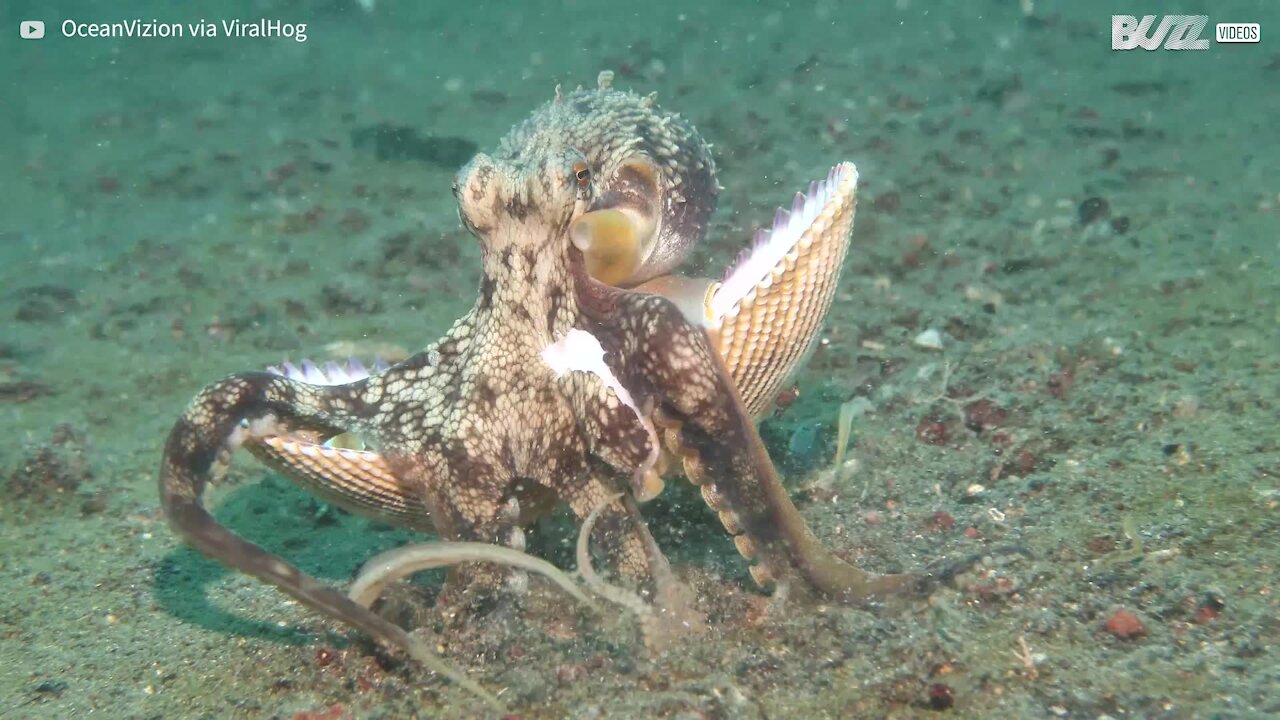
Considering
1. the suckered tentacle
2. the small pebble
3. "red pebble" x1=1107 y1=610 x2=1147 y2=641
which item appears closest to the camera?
the suckered tentacle

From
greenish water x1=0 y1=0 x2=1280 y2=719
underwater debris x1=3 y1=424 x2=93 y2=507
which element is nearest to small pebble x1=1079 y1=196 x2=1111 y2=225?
greenish water x1=0 y1=0 x2=1280 y2=719

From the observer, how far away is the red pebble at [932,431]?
405 cm

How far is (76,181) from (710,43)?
9763 millimetres

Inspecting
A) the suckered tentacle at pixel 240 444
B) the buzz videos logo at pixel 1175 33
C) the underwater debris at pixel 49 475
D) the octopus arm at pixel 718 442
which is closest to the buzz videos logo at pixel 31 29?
the underwater debris at pixel 49 475

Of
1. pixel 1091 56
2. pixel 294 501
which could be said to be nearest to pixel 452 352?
pixel 294 501

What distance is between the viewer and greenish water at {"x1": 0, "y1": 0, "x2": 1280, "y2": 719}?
8.21 feet

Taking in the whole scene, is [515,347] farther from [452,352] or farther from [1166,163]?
[1166,163]

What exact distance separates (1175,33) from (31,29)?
25121mm

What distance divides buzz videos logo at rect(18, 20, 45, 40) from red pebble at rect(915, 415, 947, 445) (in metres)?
23.8

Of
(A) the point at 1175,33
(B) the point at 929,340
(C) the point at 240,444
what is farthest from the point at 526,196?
(A) the point at 1175,33

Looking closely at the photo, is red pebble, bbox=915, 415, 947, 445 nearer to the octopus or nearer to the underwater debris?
the octopus

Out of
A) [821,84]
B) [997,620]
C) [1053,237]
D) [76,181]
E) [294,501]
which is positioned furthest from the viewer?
[821,84]

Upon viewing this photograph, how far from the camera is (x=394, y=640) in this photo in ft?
7.76

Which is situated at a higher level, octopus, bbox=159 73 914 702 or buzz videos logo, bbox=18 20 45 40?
buzz videos logo, bbox=18 20 45 40
